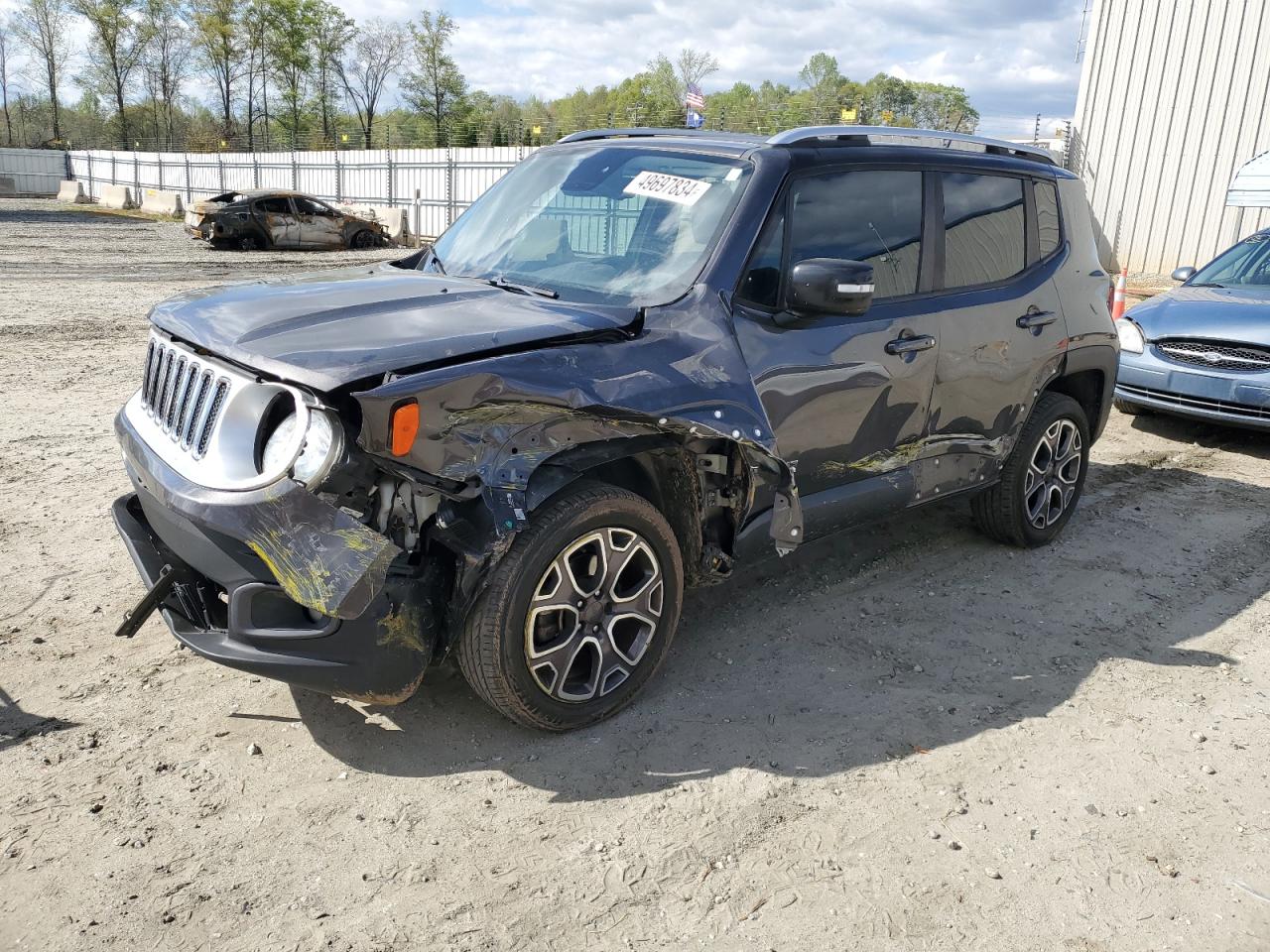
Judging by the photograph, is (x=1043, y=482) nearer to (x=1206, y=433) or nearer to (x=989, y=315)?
(x=989, y=315)

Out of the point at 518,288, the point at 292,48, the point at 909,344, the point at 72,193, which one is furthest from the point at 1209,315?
the point at 292,48


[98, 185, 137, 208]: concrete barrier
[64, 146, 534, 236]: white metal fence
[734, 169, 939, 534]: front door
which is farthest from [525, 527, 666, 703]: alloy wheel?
[98, 185, 137, 208]: concrete barrier

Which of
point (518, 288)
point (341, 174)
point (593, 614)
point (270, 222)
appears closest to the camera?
point (593, 614)

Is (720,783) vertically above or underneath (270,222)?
underneath

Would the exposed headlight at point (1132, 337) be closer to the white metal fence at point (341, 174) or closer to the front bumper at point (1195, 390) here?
the front bumper at point (1195, 390)

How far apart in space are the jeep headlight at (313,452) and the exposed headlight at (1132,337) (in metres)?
7.01

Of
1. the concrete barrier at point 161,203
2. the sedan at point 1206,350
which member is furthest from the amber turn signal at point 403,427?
the concrete barrier at point 161,203

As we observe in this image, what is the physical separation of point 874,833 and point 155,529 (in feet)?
8.32

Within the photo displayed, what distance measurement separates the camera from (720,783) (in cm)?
325

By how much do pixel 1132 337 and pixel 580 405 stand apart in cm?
656

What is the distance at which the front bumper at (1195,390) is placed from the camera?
718 cm

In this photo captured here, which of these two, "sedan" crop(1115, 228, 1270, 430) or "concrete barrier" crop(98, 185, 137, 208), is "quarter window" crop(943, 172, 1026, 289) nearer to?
"sedan" crop(1115, 228, 1270, 430)

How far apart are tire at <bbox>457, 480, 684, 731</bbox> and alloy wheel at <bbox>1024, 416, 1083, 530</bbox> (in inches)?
102

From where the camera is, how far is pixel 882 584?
489 centimetres
